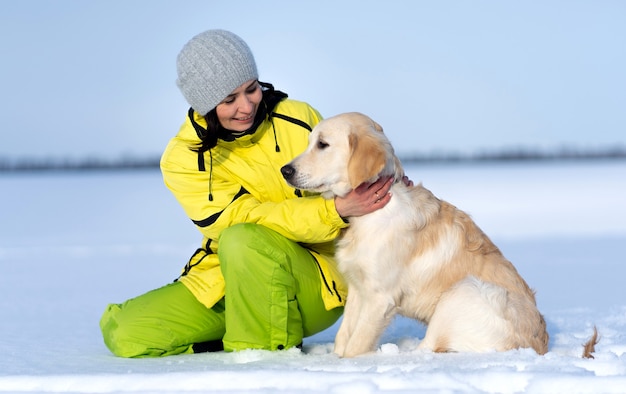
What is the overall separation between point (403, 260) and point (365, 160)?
51 centimetres

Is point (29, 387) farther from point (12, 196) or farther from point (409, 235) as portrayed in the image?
point (12, 196)

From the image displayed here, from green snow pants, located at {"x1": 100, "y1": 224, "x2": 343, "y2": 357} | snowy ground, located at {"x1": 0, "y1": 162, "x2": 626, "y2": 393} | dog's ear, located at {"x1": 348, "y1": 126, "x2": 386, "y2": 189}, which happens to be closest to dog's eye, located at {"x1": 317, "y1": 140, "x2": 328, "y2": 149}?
dog's ear, located at {"x1": 348, "y1": 126, "x2": 386, "y2": 189}

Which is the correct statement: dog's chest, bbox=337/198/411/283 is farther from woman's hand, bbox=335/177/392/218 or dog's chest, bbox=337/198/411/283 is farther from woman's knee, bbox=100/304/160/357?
woman's knee, bbox=100/304/160/357

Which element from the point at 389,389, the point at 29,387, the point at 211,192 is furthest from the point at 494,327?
the point at 29,387

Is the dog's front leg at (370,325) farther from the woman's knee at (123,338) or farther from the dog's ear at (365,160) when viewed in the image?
the woman's knee at (123,338)

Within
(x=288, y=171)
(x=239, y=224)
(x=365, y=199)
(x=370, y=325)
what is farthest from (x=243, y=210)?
(x=370, y=325)

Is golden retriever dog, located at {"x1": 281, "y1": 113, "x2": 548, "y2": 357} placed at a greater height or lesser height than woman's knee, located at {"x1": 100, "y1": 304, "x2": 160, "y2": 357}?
greater

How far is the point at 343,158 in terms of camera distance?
142 inches

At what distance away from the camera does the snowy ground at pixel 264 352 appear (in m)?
2.77

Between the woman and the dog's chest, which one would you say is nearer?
the dog's chest

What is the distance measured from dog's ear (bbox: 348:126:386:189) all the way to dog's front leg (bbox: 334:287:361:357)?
59 centimetres

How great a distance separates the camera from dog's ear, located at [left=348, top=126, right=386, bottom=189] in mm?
3525

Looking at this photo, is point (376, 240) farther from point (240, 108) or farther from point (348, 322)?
point (240, 108)

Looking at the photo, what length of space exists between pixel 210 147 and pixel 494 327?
1.65 metres
